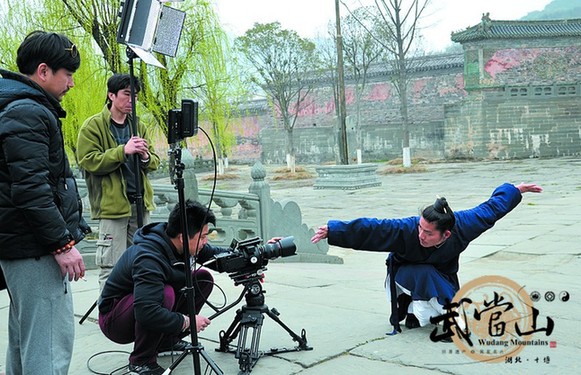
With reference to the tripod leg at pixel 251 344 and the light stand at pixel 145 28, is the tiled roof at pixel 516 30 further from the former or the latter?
the tripod leg at pixel 251 344

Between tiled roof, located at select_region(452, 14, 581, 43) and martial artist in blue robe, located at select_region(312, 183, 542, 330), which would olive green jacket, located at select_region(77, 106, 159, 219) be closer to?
martial artist in blue robe, located at select_region(312, 183, 542, 330)

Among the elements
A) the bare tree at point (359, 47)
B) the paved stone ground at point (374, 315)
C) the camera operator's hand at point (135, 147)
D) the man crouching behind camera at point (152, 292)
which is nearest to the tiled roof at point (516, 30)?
the bare tree at point (359, 47)

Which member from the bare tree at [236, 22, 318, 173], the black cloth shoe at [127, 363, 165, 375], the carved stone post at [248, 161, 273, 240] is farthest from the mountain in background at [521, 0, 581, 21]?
the black cloth shoe at [127, 363, 165, 375]

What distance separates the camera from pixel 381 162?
32.2m

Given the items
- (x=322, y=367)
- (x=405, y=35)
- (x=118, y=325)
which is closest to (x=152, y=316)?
(x=118, y=325)

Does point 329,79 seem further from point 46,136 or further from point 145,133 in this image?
point 46,136

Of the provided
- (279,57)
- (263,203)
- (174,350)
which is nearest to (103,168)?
(174,350)

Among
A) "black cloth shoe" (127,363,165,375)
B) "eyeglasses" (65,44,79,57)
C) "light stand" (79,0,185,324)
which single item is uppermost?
"light stand" (79,0,185,324)

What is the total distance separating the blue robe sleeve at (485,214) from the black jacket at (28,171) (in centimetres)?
228

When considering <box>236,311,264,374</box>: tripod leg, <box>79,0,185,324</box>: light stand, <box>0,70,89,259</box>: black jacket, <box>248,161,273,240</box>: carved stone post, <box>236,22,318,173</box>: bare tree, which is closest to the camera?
<box>0,70,89,259</box>: black jacket

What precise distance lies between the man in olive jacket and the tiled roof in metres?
25.9

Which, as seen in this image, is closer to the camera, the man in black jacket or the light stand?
the man in black jacket

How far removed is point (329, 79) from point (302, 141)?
3.61 meters

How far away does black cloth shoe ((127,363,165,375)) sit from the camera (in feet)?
10.2
